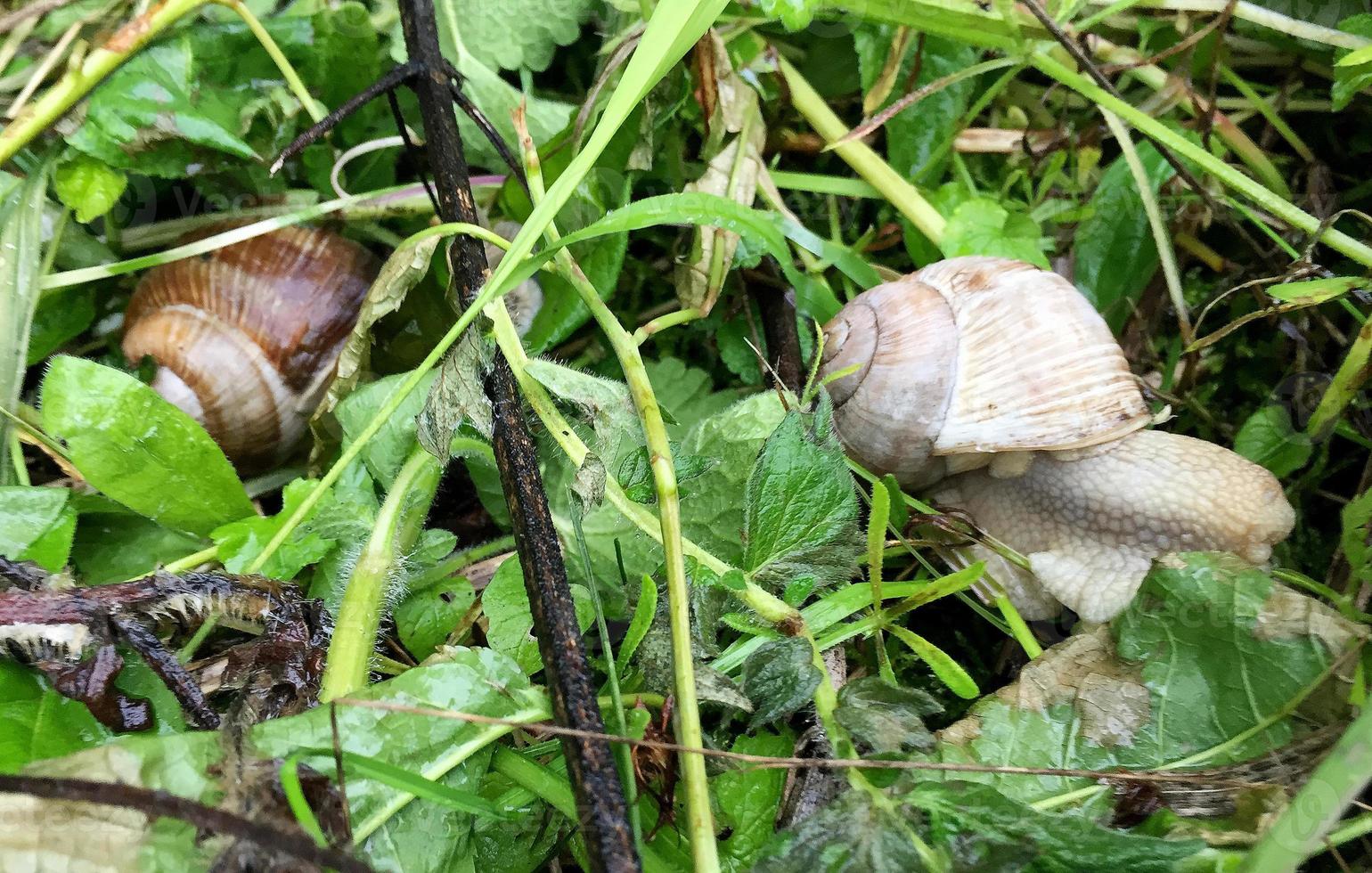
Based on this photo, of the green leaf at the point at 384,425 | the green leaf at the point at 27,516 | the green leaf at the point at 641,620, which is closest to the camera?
the green leaf at the point at 641,620

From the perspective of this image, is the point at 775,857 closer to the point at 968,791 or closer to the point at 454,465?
the point at 968,791

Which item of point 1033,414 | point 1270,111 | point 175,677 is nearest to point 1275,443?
point 1033,414

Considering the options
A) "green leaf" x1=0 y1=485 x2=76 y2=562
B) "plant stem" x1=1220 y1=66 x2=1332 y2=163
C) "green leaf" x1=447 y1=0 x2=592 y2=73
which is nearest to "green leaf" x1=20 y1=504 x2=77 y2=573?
"green leaf" x1=0 y1=485 x2=76 y2=562

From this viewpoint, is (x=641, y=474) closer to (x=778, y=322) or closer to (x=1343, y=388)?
(x=778, y=322)

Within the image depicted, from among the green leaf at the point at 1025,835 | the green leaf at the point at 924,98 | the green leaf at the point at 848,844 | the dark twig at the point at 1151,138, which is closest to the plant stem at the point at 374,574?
the green leaf at the point at 848,844

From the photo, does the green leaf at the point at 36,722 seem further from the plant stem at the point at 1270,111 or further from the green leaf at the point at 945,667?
the plant stem at the point at 1270,111

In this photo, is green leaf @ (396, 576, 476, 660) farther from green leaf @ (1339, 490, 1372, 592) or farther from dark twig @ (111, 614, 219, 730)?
green leaf @ (1339, 490, 1372, 592)
